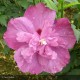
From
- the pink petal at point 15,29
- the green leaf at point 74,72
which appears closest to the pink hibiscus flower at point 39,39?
the pink petal at point 15,29

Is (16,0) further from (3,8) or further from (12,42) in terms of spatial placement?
(12,42)

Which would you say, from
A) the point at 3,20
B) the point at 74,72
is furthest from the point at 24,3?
the point at 74,72

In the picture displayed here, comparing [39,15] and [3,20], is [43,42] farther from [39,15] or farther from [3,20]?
[3,20]

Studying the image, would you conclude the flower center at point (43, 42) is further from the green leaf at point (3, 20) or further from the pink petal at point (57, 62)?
the green leaf at point (3, 20)

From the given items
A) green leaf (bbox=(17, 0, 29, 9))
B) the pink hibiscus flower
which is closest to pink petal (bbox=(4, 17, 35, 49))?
the pink hibiscus flower

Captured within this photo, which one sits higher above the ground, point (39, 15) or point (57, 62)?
point (39, 15)
